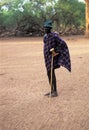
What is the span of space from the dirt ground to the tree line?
67.1 ft

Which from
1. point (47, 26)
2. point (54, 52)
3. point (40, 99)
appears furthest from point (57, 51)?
point (40, 99)

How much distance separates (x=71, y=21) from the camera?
39.7 metres

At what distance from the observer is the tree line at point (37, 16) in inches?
1487

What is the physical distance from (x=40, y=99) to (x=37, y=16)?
1116 inches

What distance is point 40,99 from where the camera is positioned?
1037 cm

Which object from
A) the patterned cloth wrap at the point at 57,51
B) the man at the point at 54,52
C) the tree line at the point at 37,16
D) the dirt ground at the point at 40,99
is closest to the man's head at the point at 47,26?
the man at the point at 54,52

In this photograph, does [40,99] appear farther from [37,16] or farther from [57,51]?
[37,16]

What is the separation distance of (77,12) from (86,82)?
1065 inches

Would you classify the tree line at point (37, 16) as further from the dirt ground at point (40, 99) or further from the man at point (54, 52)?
the man at point (54, 52)

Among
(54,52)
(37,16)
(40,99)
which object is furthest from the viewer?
(37,16)

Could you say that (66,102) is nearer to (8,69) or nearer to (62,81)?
(62,81)

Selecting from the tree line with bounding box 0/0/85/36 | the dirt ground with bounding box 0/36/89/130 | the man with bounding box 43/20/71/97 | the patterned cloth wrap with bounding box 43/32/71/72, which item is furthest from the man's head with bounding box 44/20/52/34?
the tree line with bounding box 0/0/85/36

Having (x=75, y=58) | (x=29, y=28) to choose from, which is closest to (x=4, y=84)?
(x=75, y=58)

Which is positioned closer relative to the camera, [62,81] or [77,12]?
[62,81]
